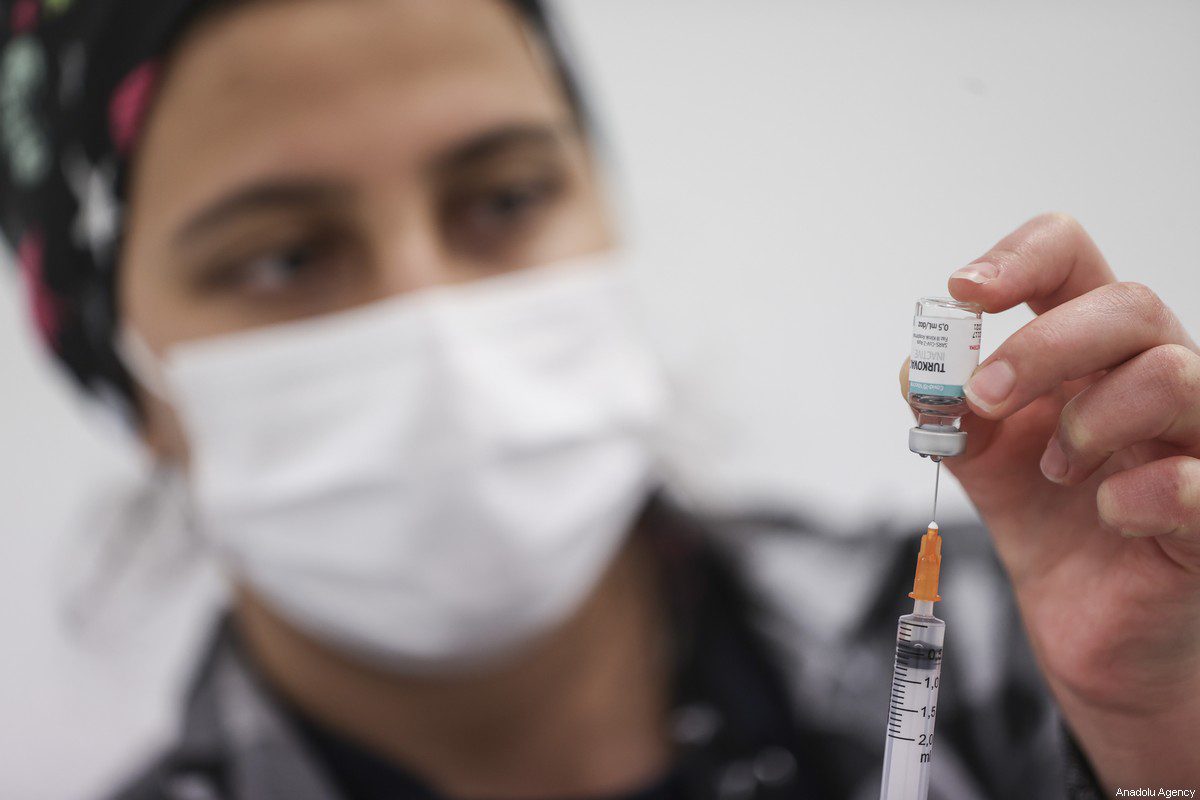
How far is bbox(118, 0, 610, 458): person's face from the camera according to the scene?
1.18 meters

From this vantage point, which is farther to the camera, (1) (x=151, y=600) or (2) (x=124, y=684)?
(2) (x=124, y=684)

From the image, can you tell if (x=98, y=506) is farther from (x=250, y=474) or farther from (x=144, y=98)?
(x=144, y=98)

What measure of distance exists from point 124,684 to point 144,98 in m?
1.18

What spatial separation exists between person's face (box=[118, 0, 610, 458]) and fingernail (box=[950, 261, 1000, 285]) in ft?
2.43

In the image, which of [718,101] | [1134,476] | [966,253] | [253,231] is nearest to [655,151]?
[718,101]

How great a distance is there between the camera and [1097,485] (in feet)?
2.35

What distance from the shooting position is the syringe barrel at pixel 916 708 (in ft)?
2.32

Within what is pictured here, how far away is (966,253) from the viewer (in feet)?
2.40

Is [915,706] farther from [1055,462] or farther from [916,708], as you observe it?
[1055,462]

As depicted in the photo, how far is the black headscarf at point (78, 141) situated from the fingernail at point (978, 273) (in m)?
0.94

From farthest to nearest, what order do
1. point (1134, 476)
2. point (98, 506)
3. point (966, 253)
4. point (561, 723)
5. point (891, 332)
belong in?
point (98, 506)
point (561, 723)
point (891, 332)
point (966, 253)
point (1134, 476)

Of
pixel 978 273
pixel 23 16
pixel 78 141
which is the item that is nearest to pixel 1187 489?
pixel 978 273

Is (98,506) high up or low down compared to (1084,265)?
down

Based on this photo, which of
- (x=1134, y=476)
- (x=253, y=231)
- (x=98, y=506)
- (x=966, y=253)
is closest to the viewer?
Answer: (x=1134, y=476)
